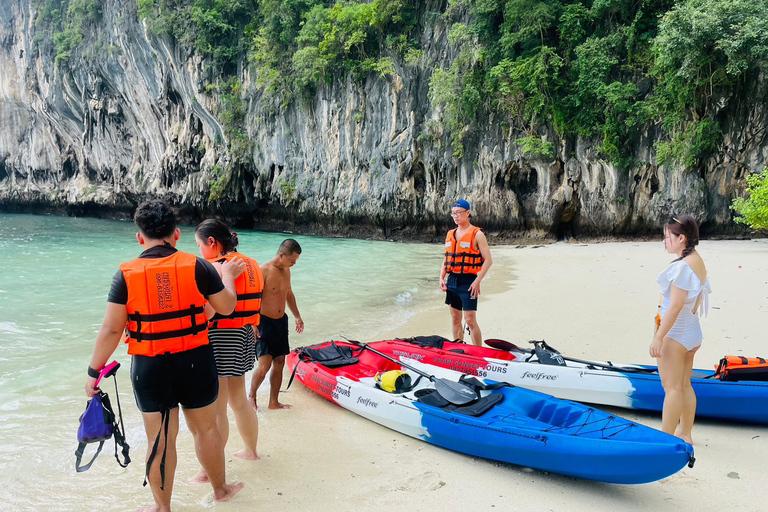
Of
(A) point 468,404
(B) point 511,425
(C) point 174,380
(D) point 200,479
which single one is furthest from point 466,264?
(C) point 174,380

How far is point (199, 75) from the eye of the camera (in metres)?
28.9

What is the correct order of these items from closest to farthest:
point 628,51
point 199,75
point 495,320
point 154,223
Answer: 1. point 154,223
2. point 495,320
3. point 628,51
4. point 199,75

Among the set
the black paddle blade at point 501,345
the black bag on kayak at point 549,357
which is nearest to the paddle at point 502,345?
the black paddle blade at point 501,345

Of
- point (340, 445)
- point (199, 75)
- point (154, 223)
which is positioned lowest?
point (340, 445)

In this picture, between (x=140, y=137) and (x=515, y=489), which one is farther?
(x=140, y=137)

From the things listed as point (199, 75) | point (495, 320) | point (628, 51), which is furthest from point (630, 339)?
point (199, 75)

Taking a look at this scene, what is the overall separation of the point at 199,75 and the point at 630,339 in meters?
29.0

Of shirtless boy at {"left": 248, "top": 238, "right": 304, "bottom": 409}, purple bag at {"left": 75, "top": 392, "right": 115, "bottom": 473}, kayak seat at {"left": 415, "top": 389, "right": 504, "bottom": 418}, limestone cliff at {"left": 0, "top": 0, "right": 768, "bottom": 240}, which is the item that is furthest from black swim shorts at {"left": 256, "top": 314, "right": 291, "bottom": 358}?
limestone cliff at {"left": 0, "top": 0, "right": 768, "bottom": 240}

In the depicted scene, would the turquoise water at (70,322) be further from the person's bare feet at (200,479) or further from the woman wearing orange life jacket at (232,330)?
the woman wearing orange life jacket at (232,330)

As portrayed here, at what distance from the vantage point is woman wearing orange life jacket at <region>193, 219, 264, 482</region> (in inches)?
117

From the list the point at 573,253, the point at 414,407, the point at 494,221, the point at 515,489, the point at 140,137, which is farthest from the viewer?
the point at 140,137

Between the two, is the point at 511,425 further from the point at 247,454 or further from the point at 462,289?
the point at 462,289

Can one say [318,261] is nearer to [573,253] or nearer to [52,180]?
[573,253]

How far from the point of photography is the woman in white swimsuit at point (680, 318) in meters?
2.98
